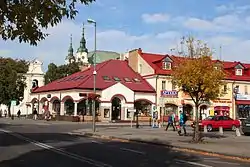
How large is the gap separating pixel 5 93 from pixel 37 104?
54.0 ft

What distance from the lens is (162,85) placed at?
6850cm

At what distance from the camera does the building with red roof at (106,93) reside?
206ft

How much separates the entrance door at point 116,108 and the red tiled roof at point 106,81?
2463mm

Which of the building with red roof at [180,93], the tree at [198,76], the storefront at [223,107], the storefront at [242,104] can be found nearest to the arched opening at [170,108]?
the building with red roof at [180,93]

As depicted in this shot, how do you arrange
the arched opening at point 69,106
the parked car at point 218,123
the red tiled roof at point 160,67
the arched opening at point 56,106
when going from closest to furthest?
the parked car at point 218,123
the arched opening at point 69,106
the arched opening at point 56,106
the red tiled roof at point 160,67

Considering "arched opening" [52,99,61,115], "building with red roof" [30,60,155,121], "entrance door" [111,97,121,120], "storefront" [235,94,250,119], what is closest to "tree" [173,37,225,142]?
"building with red roof" [30,60,155,121]

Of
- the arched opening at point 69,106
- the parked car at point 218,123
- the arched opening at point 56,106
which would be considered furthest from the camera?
the arched opening at point 56,106

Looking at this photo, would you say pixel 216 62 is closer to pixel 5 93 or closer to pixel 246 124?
pixel 246 124

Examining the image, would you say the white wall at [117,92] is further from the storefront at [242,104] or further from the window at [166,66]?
the storefront at [242,104]

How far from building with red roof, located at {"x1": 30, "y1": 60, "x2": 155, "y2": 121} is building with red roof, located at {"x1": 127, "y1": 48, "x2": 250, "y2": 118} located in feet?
5.11

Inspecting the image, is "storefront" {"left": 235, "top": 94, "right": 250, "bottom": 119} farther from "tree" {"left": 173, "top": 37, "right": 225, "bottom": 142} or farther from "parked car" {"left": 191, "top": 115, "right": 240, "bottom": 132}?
"tree" {"left": 173, "top": 37, "right": 225, "bottom": 142}

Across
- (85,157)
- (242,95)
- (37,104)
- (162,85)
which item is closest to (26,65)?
(37,104)

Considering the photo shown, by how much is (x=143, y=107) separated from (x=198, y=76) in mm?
43978

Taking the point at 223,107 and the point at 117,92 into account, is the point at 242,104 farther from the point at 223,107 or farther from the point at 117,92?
the point at 117,92
